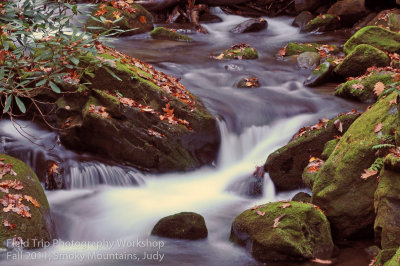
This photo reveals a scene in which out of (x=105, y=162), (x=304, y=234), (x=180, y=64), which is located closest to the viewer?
(x=304, y=234)

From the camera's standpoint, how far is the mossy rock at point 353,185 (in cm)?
544

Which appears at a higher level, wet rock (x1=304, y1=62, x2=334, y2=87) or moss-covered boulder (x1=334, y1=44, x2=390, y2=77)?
moss-covered boulder (x1=334, y1=44, x2=390, y2=77)

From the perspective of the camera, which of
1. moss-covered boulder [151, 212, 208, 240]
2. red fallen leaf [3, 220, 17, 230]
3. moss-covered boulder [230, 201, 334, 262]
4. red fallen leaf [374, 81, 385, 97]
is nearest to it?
red fallen leaf [3, 220, 17, 230]

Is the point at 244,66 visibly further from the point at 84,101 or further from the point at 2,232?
the point at 2,232

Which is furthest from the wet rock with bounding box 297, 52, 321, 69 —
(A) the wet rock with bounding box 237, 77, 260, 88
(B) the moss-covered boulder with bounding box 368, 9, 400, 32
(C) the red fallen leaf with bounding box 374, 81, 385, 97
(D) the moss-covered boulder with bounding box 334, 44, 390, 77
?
(B) the moss-covered boulder with bounding box 368, 9, 400, 32

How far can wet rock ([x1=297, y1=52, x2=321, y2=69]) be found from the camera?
10938 millimetres

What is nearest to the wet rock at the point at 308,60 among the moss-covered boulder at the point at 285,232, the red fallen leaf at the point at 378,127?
the red fallen leaf at the point at 378,127

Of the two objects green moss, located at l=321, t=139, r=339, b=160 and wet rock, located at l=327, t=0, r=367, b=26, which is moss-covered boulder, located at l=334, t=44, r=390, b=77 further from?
wet rock, located at l=327, t=0, r=367, b=26

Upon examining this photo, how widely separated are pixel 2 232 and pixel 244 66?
287 inches

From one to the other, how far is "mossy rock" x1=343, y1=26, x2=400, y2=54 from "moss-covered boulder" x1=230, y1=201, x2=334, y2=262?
6.40 m

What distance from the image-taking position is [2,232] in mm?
4859

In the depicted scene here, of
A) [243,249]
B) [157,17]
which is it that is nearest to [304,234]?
[243,249]

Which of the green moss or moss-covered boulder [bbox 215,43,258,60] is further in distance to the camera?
moss-covered boulder [bbox 215,43,258,60]

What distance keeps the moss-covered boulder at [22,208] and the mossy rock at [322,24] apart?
36.5 feet
